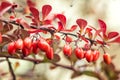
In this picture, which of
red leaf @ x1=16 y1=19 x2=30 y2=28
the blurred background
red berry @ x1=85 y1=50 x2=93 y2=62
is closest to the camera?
red leaf @ x1=16 y1=19 x2=30 y2=28

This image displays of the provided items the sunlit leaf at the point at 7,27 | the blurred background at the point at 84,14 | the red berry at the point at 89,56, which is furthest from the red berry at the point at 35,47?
the blurred background at the point at 84,14

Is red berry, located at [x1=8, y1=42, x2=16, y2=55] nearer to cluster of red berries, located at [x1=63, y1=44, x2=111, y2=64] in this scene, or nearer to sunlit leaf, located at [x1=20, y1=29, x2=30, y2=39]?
sunlit leaf, located at [x1=20, y1=29, x2=30, y2=39]

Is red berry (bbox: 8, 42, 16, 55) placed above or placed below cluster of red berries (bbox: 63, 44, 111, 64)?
above

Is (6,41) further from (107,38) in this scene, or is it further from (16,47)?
(107,38)

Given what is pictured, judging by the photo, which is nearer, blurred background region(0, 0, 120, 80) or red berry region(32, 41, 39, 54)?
red berry region(32, 41, 39, 54)

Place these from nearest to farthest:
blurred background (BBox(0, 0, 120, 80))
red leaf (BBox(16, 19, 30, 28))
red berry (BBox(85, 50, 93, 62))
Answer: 1. red leaf (BBox(16, 19, 30, 28))
2. red berry (BBox(85, 50, 93, 62))
3. blurred background (BBox(0, 0, 120, 80))

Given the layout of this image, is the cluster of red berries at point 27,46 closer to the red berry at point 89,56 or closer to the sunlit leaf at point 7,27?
the sunlit leaf at point 7,27

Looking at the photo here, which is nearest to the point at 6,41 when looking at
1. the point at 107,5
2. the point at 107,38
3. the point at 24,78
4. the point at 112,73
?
the point at 107,38

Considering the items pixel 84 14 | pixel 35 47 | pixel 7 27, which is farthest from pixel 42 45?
pixel 84 14

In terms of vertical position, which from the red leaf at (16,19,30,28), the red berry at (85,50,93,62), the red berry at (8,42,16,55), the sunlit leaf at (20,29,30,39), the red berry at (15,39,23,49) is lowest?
the red berry at (85,50,93,62)

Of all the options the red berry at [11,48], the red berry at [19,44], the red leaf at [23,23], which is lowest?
the red berry at [11,48]

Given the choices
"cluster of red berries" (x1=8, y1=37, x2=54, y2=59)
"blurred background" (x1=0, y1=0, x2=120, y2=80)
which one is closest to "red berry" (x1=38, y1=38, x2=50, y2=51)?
"cluster of red berries" (x1=8, y1=37, x2=54, y2=59)
